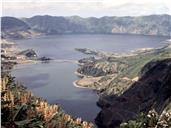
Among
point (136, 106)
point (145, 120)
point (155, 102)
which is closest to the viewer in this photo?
point (145, 120)

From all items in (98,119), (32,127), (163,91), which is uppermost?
(32,127)

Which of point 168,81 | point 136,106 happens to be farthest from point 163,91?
point 136,106

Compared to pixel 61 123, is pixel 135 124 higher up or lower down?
higher up

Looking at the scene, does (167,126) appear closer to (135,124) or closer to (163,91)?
(135,124)

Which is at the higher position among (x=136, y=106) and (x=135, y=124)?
(x=135, y=124)

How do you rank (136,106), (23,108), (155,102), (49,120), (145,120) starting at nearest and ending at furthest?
1. (145,120)
2. (23,108)
3. (49,120)
4. (155,102)
5. (136,106)

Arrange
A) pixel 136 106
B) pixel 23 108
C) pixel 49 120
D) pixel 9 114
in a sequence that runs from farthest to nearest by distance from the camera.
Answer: pixel 136 106 → pixel 49 120 → pixel 23 108 → pixel 9 114

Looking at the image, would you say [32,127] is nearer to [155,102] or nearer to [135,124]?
[135,124]

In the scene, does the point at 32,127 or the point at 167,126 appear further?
the point at 32,127

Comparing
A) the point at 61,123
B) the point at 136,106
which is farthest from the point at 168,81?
the point at 61,123
